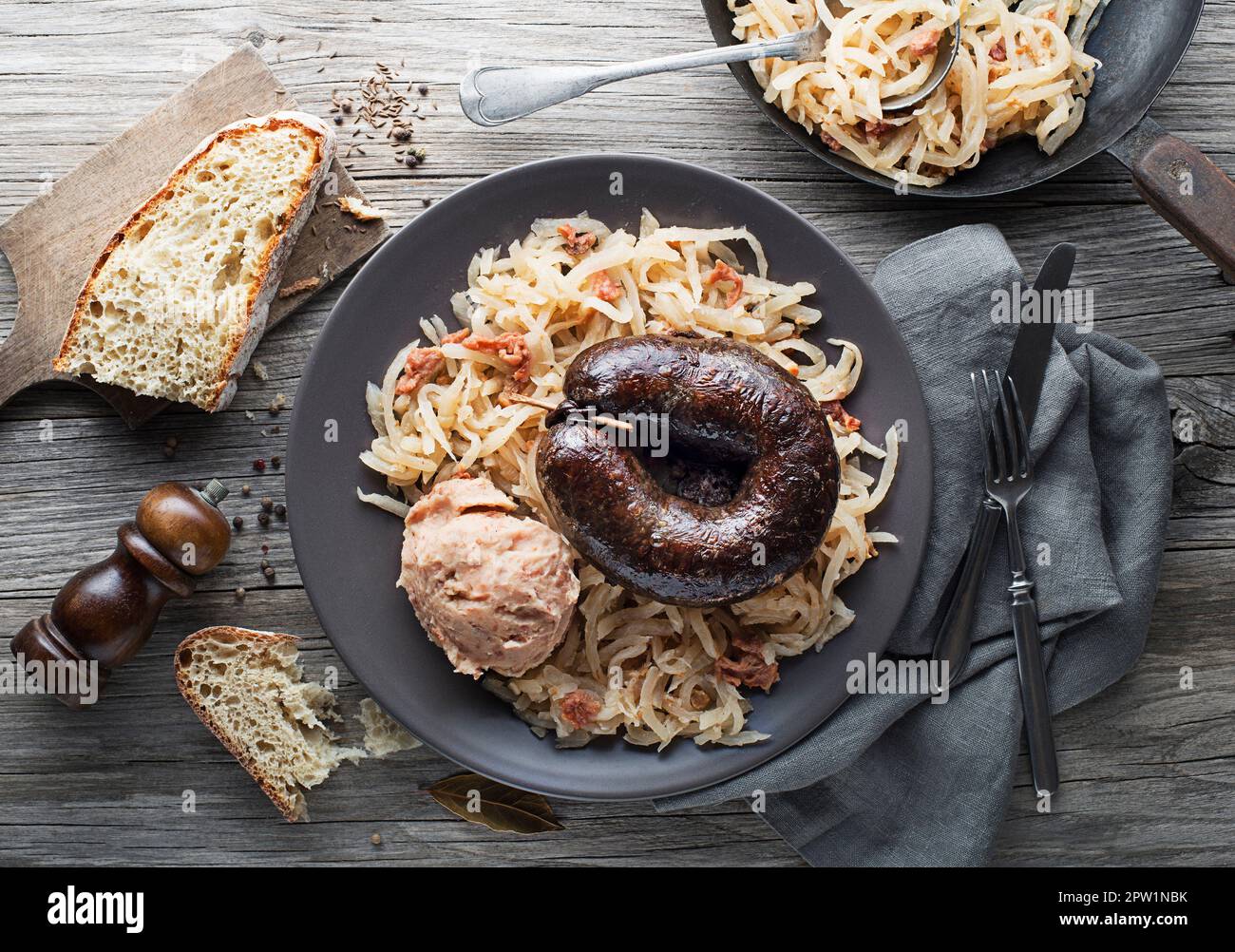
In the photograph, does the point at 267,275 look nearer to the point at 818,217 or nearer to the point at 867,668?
the point at 818,217

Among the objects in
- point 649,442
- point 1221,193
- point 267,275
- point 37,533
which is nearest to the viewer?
point 649,442

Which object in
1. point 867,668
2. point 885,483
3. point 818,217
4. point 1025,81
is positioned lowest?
point 867,668

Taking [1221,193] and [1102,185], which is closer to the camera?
[1221,193]

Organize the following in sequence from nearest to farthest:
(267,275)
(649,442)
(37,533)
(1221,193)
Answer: (649,442)
(1221,193)
(267,275)
(37,533)

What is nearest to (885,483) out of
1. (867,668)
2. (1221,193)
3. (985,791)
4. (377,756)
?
(867,668)

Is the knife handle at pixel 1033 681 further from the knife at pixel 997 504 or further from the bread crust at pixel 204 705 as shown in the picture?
the bread crust at pixel 204 705

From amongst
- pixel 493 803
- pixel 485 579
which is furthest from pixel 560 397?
pixel 493 803

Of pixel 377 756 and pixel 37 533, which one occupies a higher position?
pixel 37 533
